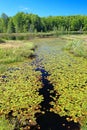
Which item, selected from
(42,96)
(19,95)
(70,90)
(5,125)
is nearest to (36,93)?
(42,96)

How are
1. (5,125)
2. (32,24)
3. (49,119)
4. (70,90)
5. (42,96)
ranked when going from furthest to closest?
(32,24) → (70,90) → (42,96) → (49,119) → (5,125)

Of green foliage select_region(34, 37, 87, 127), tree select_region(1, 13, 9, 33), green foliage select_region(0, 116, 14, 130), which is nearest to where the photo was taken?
green foliage select_region(0, 116, 14, 130)

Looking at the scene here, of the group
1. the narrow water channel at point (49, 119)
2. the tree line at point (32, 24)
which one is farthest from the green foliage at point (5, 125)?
the tree line at point (32, 24)

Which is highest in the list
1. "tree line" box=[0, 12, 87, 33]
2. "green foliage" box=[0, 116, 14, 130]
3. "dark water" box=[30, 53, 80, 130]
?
"tree line" box=[0, 12, 87, 33]

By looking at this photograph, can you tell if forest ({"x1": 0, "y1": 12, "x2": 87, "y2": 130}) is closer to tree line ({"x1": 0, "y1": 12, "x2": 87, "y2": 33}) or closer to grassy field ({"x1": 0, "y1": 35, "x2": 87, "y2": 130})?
grassy field ({"x1": 0, "y1": 35, "x2": 87, "y2": 130})

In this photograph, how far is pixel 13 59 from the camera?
23.5 meters

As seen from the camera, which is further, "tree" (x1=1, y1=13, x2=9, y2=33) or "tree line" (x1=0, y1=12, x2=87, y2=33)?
"tree" (x1=1, y1=13, x2=9, y2=33)

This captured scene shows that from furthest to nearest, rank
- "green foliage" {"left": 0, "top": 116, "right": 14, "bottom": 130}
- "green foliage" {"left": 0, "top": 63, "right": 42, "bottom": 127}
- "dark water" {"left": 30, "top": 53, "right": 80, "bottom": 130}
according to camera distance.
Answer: "green foliage" {"left": 0, "top": 63, "right": 42, "bottom": 127} < "dark water" {"left": 30, "top": 53, "right": 80, "bottom": 130} < "green foliage" {"left": 0, "top": 116, "right": 14, "bottom": 130}

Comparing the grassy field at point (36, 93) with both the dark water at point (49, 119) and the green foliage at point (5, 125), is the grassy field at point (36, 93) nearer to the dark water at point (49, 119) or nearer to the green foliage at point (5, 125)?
the green foliage at point (5, 125)

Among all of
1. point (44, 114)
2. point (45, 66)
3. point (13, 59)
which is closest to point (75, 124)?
point (44, 114)

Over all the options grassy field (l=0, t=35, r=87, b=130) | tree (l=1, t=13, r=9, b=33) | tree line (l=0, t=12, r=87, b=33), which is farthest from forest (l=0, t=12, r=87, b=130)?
tree (l=1, t=13, r=9, b=33)

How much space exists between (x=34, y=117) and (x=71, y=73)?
881 cm

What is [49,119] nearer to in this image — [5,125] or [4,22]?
[5,125]

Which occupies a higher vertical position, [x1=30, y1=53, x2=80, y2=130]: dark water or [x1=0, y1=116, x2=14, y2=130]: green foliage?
[x1=0, y1=116, x2=14, y2=130]: green foliage
